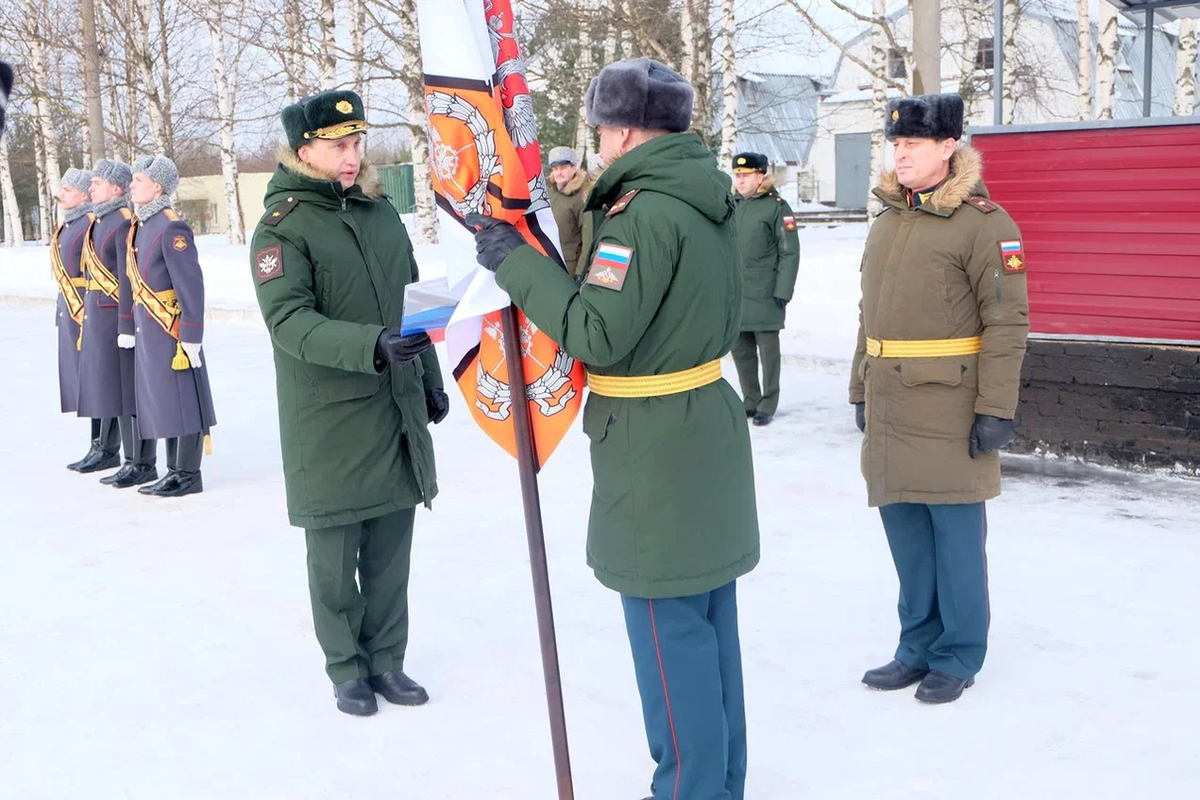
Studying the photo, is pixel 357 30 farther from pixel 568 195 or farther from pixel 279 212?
pixel 279 212

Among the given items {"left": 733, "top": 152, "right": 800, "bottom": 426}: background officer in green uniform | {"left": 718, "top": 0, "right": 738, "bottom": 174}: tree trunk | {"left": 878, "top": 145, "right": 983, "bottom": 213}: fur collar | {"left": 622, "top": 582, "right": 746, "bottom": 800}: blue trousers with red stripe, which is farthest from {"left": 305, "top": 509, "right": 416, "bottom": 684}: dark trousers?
{"left": 718, "top": 0, "right": 738, "bottom": 174}: tree trunk

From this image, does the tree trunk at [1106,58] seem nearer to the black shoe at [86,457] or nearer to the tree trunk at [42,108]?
the tree trunk at [42,108]

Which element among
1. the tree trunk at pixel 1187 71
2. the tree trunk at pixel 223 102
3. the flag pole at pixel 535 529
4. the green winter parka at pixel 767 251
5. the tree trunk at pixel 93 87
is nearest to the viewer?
the flag pole at pixel 535 529

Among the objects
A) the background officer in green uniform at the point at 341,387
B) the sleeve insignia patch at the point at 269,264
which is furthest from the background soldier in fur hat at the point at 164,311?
the sleeve insignia patch at the point at 269,264

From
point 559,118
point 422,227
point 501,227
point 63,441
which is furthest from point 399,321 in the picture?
point 559,118

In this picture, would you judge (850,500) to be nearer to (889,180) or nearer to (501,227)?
(889,180)

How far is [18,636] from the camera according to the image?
183 inches

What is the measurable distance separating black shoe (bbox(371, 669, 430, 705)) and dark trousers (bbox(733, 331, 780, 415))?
4613 mm

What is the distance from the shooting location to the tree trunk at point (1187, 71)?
19.3 meters

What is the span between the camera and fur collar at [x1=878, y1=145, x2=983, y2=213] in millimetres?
3748

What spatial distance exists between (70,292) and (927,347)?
5598 mm

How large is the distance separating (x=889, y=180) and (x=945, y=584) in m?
1.31

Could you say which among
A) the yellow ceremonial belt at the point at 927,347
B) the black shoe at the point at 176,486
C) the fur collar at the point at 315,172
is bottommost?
the black shoe at the point at 176,486

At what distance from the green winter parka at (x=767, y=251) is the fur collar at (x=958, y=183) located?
4.45m
